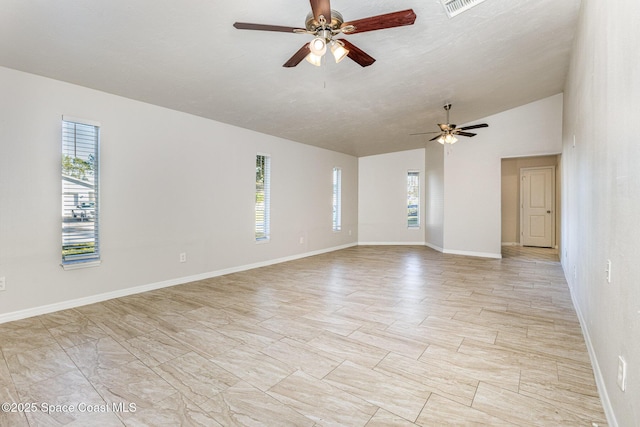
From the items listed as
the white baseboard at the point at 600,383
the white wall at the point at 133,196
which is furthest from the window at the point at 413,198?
the white baseboard at the point at 600,383

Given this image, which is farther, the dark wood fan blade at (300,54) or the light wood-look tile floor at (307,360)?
the dark wood fan blade at (300,54)

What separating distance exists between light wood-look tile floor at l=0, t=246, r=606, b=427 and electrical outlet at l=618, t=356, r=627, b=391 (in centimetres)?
37

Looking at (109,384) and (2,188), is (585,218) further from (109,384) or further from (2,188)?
(2,188)

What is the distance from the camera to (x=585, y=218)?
2.69 m

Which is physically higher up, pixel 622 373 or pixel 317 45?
pixel 317 45

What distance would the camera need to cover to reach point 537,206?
8078 millimetres

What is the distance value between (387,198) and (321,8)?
23.6 feet

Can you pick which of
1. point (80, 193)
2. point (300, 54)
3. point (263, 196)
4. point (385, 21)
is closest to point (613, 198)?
point (385, 21)

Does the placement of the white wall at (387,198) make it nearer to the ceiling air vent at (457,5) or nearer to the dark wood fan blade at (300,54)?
the ceiling air vent at (457,5)

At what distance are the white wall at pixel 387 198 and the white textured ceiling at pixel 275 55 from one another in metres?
3.43

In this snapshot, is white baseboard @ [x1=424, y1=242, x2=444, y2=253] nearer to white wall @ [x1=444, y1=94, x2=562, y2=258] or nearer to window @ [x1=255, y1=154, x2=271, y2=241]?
white wall @ [x1=444, y1=94, x2=562, y2=258]

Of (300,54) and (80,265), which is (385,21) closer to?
(300,54)

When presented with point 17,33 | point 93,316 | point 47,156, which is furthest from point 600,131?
point 47,156

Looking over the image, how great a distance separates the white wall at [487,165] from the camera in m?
5.94
